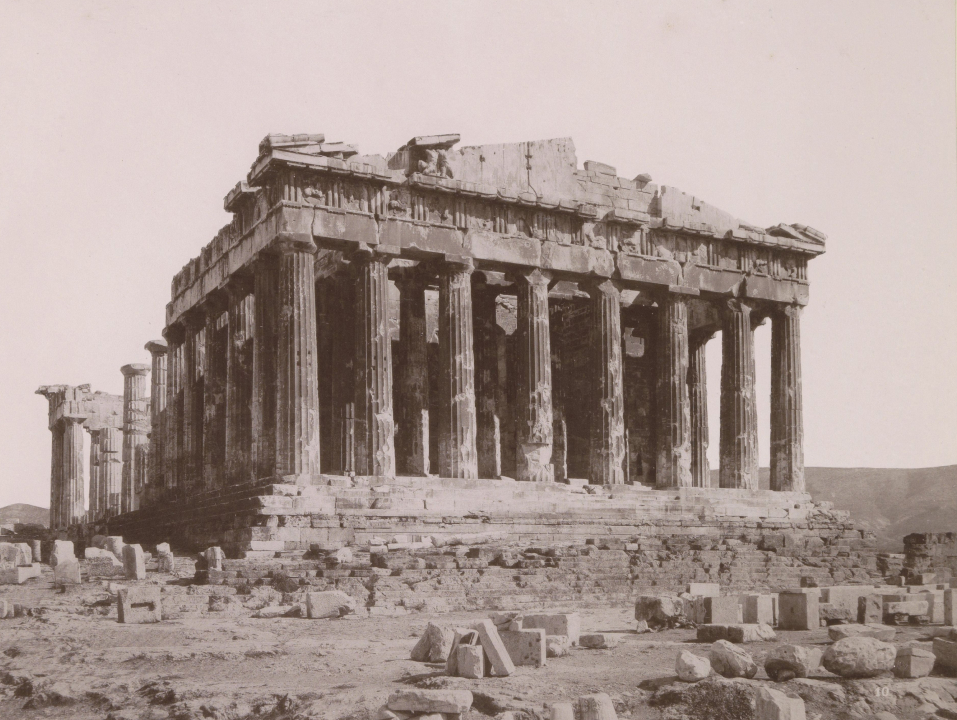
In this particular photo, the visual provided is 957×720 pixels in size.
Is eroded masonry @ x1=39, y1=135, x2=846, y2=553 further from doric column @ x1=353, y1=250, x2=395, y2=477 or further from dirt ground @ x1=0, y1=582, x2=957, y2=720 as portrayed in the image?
dirt ground @ x1=0, y1=582, x2=957, y2=720

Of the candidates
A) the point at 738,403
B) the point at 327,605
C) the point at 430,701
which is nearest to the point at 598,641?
the point at 430,701

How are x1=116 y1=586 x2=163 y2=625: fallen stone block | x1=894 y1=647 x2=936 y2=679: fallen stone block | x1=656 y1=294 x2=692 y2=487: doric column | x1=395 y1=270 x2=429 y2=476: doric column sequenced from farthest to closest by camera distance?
1. x1=656 y1=294 x2=692 y2=487: doric column
2. x1=395 y1=270 x2=429 y2=476: doric column
3. x1=116 y1=586 x2=163 y2=625: fallen stone block
4. x1=894 y1=647 x2=936 y2=679: fallen stone block

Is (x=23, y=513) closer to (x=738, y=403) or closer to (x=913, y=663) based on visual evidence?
(x=738, y=403)

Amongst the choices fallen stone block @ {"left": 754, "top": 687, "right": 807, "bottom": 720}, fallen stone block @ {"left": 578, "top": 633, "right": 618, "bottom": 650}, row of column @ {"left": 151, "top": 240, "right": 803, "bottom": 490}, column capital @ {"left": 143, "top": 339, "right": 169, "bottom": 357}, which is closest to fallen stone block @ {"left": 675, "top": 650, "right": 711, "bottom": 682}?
fallen stone block @ {"left": 754, "top": 687, "right": 807, "bottom": 720}

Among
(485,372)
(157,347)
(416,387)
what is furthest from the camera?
(157,347)

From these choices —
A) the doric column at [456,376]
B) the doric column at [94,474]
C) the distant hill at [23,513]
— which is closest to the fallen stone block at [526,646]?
the doric column at [456,376]

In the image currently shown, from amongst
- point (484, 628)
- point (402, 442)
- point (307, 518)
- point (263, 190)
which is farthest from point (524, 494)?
point (484, 628)
